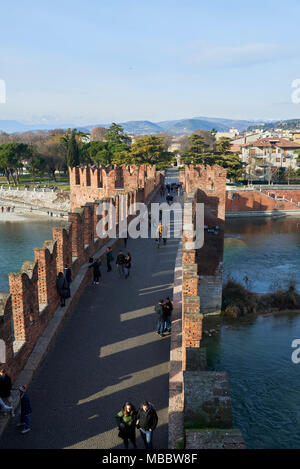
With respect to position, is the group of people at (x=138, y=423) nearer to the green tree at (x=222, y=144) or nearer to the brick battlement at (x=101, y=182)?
the brick battlement at (x=101, y=182)

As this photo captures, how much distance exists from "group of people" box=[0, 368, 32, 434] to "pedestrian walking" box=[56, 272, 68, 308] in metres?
3.50

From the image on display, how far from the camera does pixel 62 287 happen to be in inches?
419

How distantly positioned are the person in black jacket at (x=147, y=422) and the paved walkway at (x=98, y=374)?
312 millimetres

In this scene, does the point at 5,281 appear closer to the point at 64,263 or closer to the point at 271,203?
the point at 64,263

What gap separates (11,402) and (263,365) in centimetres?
1429

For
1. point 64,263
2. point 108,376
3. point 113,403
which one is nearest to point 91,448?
point 113,403

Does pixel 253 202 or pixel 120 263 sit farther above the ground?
pixel 253 202

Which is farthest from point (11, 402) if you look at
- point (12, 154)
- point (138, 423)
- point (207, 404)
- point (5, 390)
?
point (12, 154)

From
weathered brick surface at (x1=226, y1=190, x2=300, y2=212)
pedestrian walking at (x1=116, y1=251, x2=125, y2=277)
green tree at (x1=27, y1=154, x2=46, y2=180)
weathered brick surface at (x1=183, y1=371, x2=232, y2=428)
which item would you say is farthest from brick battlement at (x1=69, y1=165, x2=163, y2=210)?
green tree at (x1=27, y1=154, x2=46, y2=180)

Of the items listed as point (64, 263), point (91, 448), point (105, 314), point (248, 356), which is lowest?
point (248, 356)

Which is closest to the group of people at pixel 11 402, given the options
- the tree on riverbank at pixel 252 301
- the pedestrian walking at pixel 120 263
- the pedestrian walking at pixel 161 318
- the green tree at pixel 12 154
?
the pedestrian walking at pixel 161 318

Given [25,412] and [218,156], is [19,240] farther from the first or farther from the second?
[25,412]
